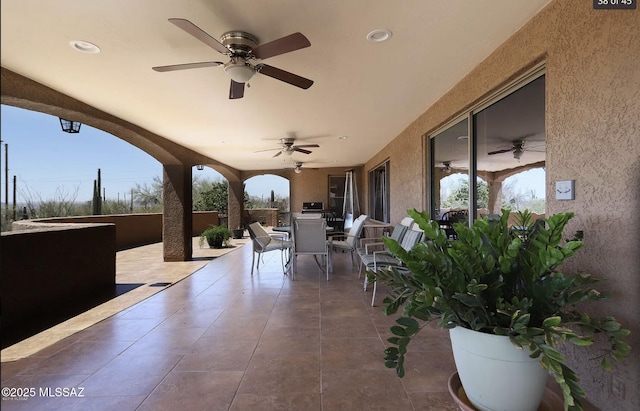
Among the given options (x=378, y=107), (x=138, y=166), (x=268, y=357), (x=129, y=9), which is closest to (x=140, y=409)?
(x=268, y=357)

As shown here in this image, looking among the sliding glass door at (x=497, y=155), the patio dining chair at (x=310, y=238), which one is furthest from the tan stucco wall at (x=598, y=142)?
the patio dining chair at (x=310, y=238)

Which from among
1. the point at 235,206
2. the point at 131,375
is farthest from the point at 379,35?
the point at 235,206

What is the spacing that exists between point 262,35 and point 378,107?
202 cm

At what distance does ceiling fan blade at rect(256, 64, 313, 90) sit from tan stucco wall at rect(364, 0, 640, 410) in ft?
5.33

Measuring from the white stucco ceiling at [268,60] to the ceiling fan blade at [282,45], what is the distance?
0.17m

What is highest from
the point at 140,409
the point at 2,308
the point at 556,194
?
the point at 556,194

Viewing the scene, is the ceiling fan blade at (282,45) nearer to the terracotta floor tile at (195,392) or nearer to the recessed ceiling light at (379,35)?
the recessed ceiling light at (379,35)

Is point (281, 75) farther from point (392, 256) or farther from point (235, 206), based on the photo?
point (235, 206)

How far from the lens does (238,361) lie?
83.8 inches

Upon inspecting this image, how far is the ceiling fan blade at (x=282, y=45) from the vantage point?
6.10ft

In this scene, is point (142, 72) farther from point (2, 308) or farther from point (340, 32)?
point (2, 308)

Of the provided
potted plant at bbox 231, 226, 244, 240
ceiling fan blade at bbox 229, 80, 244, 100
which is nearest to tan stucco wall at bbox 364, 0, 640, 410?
ceiling fan blade at bbox 229, 80, 244, 100

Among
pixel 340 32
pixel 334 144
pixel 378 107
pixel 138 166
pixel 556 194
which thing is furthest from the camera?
pixel 138 166

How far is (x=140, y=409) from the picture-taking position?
1.66 m
